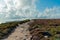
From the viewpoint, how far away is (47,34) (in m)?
41.4

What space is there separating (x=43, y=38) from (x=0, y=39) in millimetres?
9965

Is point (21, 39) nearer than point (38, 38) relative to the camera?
No

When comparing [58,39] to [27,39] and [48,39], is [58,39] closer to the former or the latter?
[48,39]

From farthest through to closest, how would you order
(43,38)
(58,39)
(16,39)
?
(16,39), (43,38), (58,39)

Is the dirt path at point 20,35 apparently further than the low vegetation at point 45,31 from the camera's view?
Yes

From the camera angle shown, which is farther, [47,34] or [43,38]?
[47,34]

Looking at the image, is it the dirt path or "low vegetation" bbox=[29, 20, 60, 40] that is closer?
"low vegetation" bbox=[29, 20, 60, 40]

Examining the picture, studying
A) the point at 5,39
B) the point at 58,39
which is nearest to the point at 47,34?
the point at 58,39

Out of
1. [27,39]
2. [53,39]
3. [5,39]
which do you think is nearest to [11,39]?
[5,39]

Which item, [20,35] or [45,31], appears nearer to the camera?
[45,31]

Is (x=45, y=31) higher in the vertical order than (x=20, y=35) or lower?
higher

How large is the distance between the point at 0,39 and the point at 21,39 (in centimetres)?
479

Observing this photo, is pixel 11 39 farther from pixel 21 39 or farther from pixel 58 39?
pixel 58 39

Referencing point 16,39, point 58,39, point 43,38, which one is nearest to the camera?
point 58,39
